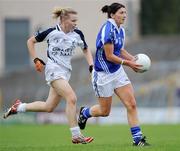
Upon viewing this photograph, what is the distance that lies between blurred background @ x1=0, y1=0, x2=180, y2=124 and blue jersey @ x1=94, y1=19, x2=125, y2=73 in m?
19.7

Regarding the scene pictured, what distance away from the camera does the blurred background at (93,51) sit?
35.9 m

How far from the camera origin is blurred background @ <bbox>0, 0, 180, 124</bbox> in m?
35.9

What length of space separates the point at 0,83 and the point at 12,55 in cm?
770

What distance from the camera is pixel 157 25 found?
66750 mm

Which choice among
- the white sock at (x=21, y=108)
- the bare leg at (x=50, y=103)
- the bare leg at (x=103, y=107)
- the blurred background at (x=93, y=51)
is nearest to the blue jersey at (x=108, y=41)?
the bare leg at (x=103, y=107)

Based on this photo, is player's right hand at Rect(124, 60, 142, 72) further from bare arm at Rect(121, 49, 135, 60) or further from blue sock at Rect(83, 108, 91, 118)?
blue sock at Rect(83, 108, 91, 118)

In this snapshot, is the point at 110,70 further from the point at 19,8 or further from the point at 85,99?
the point at 19,8

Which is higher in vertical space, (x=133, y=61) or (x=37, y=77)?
(x=133, y=61)

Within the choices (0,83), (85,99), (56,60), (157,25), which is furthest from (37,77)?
(56,60)

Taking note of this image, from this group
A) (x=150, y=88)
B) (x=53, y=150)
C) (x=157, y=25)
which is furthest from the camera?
(x=157, y=25)

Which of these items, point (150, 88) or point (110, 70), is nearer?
point (110, 70)

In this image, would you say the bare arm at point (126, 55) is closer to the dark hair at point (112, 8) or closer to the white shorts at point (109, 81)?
the white shorts at point (109, 81)

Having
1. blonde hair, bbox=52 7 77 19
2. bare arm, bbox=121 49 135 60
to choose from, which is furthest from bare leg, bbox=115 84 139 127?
blonde hair, bbox=52 7 77 19

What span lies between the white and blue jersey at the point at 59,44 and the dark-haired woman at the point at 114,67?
2.41ft
